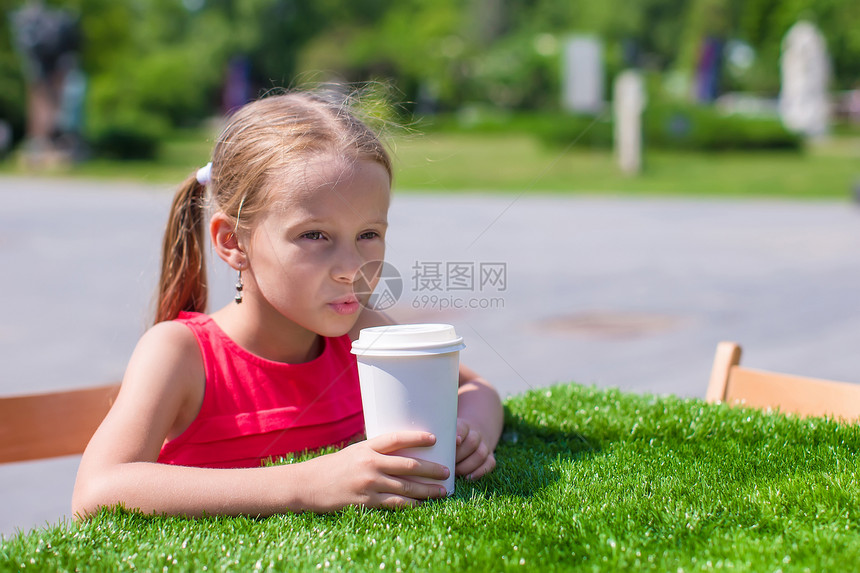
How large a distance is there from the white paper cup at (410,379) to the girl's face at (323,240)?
0.21 metres

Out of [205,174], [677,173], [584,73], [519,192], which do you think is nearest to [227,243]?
[205,174]

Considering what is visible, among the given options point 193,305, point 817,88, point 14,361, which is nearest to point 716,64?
point 817,88

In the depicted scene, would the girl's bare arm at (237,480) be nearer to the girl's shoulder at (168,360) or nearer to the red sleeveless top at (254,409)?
the girl's shoulder at (168,360)

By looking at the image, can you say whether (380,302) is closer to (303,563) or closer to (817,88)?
(303,563)

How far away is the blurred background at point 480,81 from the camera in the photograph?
63.5ft

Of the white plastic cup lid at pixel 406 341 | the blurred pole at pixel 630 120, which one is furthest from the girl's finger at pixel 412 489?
the blurred pole at pixel 630 120

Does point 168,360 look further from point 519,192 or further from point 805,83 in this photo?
point 805,83

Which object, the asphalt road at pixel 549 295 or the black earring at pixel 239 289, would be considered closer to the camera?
the black earring at pixel 239 289

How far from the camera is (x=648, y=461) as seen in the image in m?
1.79

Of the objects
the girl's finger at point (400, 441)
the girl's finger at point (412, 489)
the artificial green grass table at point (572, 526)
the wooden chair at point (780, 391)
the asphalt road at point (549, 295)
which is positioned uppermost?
the girl's finger at point (400, 441)

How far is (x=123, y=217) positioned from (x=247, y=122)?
12.3m

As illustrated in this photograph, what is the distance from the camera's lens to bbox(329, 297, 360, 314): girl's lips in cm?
172

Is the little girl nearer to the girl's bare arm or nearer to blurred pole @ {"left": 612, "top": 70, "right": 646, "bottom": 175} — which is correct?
the girl's bare arm

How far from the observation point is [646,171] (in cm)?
1916
